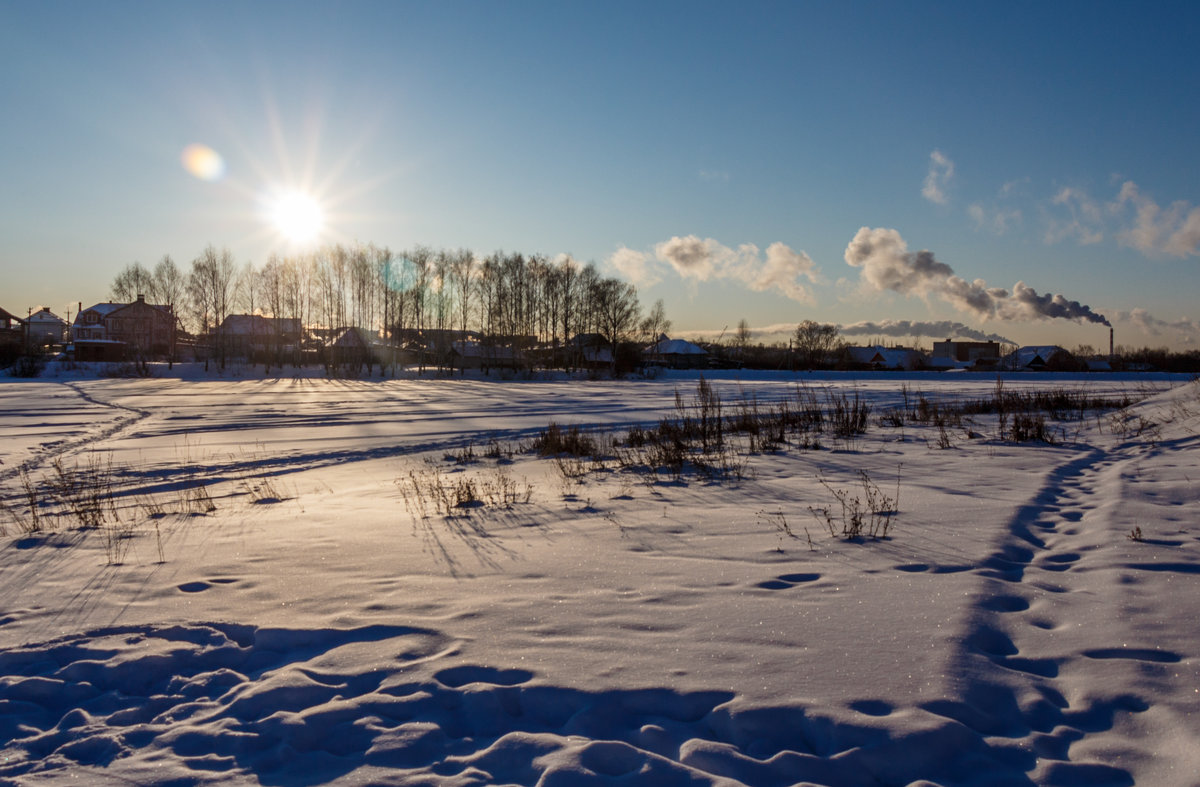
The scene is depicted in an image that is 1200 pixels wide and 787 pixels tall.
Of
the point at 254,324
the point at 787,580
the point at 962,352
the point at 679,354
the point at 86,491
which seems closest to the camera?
the point at 787,580

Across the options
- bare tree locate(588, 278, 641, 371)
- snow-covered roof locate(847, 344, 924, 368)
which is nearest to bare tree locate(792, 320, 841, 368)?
snow-covered roof locate(847, 344, 924, 368)

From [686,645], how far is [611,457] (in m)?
7.06

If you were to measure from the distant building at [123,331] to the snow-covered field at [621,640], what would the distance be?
6488 centimetres

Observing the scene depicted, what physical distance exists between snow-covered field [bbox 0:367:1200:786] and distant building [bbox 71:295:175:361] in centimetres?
6488

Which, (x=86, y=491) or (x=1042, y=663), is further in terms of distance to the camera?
(x=86, y=491)

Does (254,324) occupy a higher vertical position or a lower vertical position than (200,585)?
higher

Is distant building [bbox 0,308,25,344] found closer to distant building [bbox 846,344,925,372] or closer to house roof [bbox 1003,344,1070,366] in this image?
distant building [bbox 846,344,925,372]

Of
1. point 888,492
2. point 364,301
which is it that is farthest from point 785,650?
point 364,301

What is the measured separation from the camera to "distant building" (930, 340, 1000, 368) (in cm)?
10081

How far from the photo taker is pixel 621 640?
3426mm

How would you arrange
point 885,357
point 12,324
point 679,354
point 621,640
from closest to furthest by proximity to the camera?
point 621,640 → point 12,324 → point 679,354 → point 885,357

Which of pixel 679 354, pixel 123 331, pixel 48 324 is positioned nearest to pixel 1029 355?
pixel 679 354

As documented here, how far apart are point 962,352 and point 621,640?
118 meters

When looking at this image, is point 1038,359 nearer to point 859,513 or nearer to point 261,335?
point 261,335
